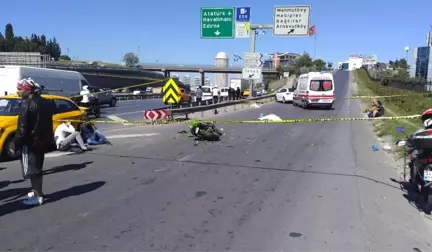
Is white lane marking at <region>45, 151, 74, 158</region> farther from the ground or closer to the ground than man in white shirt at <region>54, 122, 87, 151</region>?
closer to the ground

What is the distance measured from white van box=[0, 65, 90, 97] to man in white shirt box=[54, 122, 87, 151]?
8.27 m

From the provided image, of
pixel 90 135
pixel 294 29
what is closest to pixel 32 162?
pixel 90 135

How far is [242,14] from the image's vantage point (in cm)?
3044

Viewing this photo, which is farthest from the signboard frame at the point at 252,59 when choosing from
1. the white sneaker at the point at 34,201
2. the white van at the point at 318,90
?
the white sneaker at the point at 34,201

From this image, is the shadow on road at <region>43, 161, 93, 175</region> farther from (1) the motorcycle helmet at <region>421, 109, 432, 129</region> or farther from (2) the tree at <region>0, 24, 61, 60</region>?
(2) the tree at <region>0, 24, 61, 60</region>

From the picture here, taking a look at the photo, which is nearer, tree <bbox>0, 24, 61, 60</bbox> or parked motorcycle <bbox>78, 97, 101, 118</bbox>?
parked motorcycle <bbox>78, 97, 101, 118</bbox>

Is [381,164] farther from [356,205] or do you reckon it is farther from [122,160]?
[122,160]

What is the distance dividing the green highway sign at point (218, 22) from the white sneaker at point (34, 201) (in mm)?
25498

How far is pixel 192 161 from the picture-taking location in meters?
9.70

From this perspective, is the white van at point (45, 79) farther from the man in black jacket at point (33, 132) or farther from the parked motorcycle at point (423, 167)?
the parked motorcycle at point (423, 167)

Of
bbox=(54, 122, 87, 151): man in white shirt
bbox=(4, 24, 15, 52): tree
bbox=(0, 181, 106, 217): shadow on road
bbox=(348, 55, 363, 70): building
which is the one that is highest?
→ bbox=(4, 24, 15, 52): tree

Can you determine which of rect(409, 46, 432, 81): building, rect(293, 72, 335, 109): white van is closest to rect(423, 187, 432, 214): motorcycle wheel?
rect(293, 72, 335, 109): white van

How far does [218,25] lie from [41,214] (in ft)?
85.5

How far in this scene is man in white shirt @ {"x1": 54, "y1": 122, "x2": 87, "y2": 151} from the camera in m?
10.7
